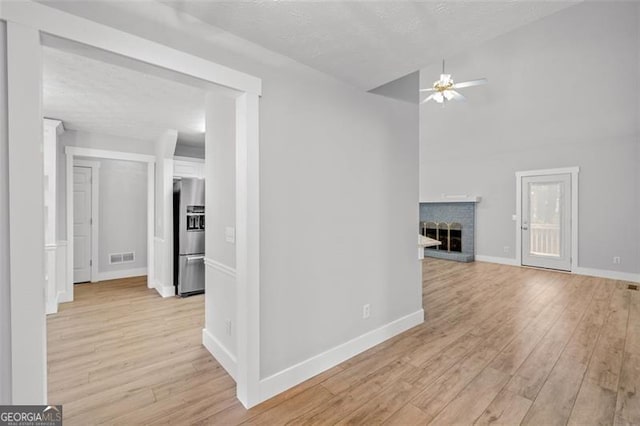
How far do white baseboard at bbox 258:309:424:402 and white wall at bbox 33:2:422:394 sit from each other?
52mm

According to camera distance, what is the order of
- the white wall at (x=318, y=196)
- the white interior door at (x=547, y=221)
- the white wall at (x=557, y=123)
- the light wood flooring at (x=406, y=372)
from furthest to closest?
the white interior door at (x=547, y=221) < the white wall at (x=557, y=123) < the white wall at (x=318, y=196) < the light wood flooring at (x=406, y=372)

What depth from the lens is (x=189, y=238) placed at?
431cm

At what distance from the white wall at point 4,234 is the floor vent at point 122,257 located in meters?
4.97

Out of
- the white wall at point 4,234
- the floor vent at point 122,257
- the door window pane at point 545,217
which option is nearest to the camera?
the white wall at point 4,234

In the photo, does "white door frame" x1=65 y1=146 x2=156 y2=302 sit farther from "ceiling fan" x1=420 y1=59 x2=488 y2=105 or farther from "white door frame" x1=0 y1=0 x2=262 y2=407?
"ceiling fan" x1=420 y1=59 x2=488 y2=105

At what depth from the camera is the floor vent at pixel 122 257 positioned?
545cm

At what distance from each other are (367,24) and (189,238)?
12.5 ft

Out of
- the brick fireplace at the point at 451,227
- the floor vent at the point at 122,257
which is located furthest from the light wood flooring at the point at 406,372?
the brick fireplace at the point at 451,227

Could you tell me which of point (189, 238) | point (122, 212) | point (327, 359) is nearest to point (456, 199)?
point (327, 359)

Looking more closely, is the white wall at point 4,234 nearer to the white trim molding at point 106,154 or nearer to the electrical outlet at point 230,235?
the electrical outlet at point 230,235

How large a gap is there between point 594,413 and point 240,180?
280 centimetres

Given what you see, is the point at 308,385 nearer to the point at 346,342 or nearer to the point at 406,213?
the point at 346,342

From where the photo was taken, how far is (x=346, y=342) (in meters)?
2.50

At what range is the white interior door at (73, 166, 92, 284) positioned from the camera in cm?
510
